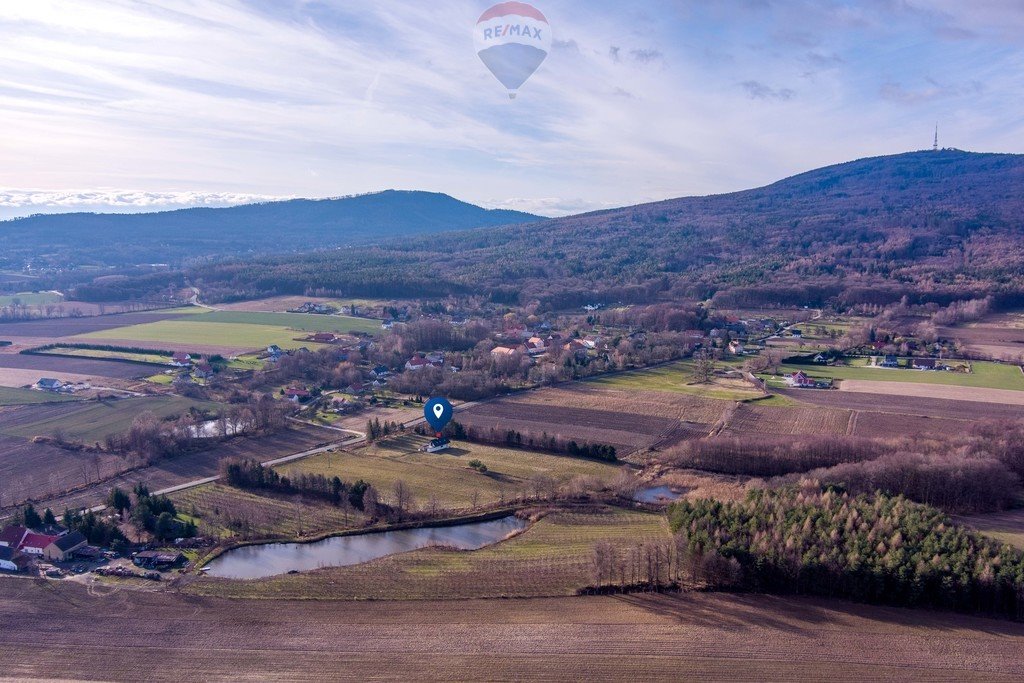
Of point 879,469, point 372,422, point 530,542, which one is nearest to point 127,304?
point 372,422

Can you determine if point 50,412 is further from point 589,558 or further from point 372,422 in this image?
point 589,558

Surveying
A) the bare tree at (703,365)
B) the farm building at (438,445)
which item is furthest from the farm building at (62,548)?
the bare tree at (703,365)

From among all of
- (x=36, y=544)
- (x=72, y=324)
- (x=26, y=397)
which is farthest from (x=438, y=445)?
(x=72, y=324)

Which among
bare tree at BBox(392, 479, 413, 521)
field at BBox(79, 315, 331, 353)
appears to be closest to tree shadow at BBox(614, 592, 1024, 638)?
bare tree at BBox(392, 479, 413, 521)

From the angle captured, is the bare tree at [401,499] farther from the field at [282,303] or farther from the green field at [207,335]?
the field at [282,303]

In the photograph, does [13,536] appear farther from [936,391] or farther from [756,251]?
[756,251]
